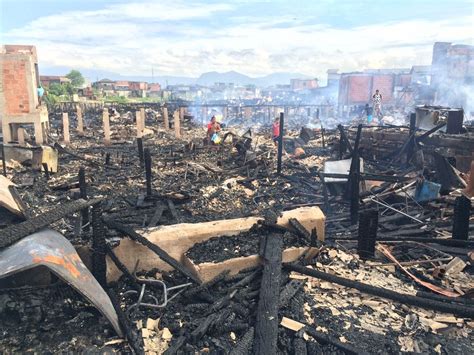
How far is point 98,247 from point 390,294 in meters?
3.81

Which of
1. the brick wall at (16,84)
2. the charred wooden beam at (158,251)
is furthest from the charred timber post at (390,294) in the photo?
the brick wall at (16,84)

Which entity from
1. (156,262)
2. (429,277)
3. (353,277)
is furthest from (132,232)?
(429,277)

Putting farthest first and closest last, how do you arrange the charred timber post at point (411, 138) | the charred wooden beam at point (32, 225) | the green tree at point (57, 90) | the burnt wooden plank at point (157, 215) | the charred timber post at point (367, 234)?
1. the green tree at point (57, 90)
2. the charred timber post at point (411, 138)
3. the burnt wooden plank at point (157, 215)
4. the charred timber post at point (367, 234)
5. the charred wooden beam at point (32, 225)

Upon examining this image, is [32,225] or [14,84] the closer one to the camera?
[32,225]

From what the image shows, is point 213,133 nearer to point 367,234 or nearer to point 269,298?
point 367,234

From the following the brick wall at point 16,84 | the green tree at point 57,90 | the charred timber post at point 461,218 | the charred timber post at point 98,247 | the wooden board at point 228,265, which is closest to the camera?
the charred timber post at point 98,247

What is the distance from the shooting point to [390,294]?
4.95m

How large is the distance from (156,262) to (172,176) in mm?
9167

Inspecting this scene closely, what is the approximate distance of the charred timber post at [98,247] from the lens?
4.55 metres

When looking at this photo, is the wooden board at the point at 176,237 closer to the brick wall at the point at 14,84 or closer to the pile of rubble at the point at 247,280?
the pile of rubble at the point at 247,280

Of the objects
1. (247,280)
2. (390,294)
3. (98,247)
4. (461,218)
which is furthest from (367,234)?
(98,247)

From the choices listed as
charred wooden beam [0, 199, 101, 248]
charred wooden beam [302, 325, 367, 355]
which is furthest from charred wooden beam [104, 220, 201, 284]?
charred wooden beam [302, 325, 367, 355]

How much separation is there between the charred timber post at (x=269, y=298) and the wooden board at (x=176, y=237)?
582 mm

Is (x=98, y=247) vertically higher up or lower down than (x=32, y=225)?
lower down
